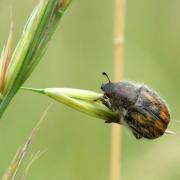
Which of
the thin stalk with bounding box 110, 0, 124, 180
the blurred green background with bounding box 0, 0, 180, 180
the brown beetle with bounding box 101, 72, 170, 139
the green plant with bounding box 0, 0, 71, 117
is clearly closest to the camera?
the green plant with bounding box 0, 0, 71, 117

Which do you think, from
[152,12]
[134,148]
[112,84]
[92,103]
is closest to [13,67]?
[92,103]

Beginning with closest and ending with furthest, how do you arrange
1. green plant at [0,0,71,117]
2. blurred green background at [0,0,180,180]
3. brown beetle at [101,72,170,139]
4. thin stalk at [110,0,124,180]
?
green plant at [0,0,71,117] < brown beetle at [101,72,170,139] < thin stalk at [110,0,124,180] < blurred green background at [0,0,180,180]

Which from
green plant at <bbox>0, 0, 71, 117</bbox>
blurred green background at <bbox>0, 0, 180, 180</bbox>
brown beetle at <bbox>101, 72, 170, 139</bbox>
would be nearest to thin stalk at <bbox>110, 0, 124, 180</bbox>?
A: blurred green background at <bbox>0, 0, 180, 180</bbox>

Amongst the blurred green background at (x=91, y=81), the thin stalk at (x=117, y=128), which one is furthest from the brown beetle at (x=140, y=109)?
the blurred green background at (x=91, y=81)

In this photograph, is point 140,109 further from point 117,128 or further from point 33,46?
point 117,128

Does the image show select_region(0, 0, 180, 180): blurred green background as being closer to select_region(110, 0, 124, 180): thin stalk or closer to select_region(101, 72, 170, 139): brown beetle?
select_region(110, 0, 124, 180): thin stalk

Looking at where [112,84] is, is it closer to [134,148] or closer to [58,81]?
[134,148]

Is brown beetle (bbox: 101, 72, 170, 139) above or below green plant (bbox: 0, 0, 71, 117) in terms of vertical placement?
below

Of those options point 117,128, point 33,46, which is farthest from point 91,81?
point 33,46
